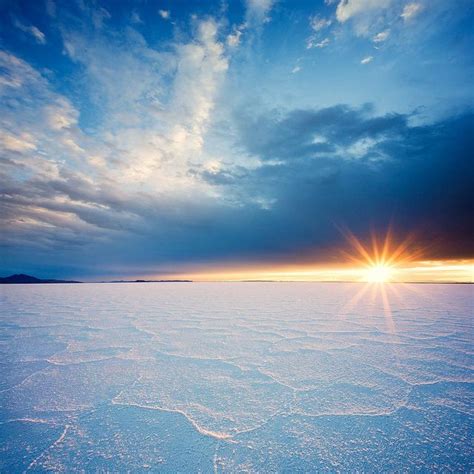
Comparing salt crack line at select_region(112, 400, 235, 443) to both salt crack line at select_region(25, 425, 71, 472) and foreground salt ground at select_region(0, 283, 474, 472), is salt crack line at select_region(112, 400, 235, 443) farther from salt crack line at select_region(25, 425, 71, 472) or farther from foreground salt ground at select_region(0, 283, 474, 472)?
salt crack line at select_region(25, 425, 71, 472)

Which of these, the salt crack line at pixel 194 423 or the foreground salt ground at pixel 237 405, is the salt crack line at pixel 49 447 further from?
the salt crack line at pixel 194 423

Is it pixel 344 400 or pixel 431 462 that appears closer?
pixel 431 462

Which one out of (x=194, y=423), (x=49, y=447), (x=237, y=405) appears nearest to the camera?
(x=49, y=447)

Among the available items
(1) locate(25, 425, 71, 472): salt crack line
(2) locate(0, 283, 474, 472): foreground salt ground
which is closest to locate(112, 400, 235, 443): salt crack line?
(2) locate(0, 283, 474, 472): foreground salt ground

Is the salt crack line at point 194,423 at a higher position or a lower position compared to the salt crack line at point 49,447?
lower

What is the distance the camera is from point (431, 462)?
54.6 inches

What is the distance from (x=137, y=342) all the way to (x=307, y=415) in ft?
9.15

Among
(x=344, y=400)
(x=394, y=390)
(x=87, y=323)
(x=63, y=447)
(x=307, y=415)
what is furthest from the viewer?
(x=87, y=323)

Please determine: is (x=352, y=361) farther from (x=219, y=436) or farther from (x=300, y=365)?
(x=219, y=436)

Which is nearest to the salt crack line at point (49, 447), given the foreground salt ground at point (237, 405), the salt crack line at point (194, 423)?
the foreground salt ground at point (237, 405)

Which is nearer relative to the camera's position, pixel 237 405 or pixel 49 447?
pixel 49 447

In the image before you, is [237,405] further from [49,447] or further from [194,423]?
[49,447]

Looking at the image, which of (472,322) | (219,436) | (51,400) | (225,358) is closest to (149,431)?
(219,436)

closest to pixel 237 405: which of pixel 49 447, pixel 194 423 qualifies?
pixel 194 423
